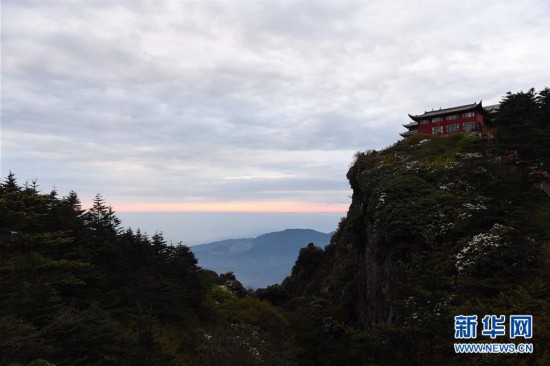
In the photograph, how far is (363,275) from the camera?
129ft

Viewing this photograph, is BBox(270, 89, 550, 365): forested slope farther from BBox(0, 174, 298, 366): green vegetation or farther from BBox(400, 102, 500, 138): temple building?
BBox(400, 102, 500, 138): temple building

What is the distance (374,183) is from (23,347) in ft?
99.7

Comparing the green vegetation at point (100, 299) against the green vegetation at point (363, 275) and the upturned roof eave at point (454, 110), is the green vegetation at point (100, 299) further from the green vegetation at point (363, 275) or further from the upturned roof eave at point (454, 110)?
the upturned roof eave at point (454, 110)

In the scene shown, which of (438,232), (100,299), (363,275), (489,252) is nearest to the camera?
(489,252)

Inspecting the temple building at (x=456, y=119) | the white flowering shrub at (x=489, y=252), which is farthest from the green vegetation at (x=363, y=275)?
the temple building at (x=456, y=119)

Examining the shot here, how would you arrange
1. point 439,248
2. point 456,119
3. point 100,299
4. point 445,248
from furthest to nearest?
point 456,119 < point 100,299 < point 445,248 < point 439,248

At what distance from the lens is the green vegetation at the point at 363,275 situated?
13.2 metres

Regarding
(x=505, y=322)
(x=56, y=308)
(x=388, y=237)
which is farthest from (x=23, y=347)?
(x=388, y=237)

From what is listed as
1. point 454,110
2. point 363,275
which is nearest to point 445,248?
point 363,275

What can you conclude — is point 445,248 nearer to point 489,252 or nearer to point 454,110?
point 489,252

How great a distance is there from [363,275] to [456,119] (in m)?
36.9

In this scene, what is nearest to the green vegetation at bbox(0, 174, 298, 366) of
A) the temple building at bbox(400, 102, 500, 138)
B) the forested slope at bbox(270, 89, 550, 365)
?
the forested slope at bbox(270, 89, 550, 365)

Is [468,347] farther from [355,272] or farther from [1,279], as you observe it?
[355,272]

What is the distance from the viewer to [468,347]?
11.4m
